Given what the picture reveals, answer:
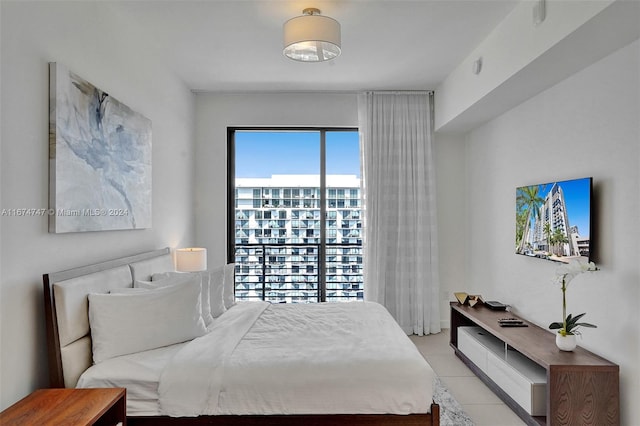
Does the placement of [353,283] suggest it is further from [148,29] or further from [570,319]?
[148,29]

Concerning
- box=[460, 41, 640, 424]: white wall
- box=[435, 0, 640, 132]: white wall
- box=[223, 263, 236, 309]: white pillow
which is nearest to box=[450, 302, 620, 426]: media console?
box=[460, 41, 640, 424]: white wall

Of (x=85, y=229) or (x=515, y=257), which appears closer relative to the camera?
(x=85, y=229)

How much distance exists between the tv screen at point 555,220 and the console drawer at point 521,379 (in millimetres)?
758

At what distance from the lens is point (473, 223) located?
186 inches

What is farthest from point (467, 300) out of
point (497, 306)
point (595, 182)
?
point (595, 182)

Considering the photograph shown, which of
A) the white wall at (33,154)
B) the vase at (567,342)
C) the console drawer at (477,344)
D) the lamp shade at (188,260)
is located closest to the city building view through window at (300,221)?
the lamp shade at (188,260)

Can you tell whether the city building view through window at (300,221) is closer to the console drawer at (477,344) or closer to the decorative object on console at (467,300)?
the decorative object on console at (467,300)

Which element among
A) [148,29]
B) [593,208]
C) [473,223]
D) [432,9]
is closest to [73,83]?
[148,29]

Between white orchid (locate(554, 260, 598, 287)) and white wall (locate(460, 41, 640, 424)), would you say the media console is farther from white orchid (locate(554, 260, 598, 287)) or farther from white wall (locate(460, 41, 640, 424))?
white orchid (locate(554, 260, 598, 287))

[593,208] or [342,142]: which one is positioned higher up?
[342,142]

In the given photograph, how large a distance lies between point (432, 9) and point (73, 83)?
7.62 ft

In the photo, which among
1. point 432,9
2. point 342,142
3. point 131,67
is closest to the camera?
point 432,9

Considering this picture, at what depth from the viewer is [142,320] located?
2342 mm

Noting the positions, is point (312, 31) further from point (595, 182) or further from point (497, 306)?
point (497, 306)
